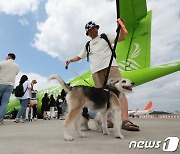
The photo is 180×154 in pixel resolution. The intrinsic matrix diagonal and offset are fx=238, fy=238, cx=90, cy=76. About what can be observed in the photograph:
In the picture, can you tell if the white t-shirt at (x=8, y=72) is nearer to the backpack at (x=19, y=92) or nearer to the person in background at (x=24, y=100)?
the backpack at (x=19, y=92)

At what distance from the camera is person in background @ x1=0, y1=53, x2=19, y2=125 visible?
6.59 m

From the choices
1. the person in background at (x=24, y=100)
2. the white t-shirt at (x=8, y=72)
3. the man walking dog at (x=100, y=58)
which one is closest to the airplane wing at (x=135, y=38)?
the person in background at (x=24, y=100)

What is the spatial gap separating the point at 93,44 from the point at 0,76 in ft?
11.3

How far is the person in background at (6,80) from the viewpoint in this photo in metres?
6.59

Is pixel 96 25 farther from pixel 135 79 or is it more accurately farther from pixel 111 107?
pixel 135 79

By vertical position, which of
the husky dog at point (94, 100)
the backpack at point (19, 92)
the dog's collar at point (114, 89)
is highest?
the backpack at point (19, 92)

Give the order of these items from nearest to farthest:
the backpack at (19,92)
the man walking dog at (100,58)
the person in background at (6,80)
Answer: the man walking dog at (100,58), the person in background at (6,80), the backpack at (19,92)

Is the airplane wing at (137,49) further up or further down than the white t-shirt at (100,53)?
further up

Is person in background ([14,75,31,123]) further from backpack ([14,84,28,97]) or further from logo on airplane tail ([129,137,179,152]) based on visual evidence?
logo on airplane tail ([129,137,179,152])

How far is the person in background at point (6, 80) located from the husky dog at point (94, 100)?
148 inches

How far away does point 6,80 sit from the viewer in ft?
21.8

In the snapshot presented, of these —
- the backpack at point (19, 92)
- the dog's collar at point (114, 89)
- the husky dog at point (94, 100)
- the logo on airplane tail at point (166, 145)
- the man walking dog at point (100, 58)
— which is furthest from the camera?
the backpack at point (19, 92)

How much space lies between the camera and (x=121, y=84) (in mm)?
3590

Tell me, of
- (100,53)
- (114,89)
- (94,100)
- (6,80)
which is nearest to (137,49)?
(6,80)
